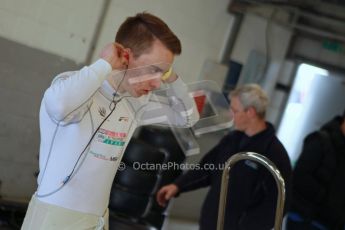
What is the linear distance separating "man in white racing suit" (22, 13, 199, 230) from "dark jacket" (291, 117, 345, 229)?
52.0 inches

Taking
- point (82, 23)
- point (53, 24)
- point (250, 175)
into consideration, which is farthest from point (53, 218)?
point (82, 23)

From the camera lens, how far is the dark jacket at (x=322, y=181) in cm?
226

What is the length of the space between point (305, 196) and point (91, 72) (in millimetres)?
1588

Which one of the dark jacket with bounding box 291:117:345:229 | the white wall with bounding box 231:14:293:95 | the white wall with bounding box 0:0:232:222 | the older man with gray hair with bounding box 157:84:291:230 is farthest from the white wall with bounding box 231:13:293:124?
the older man with gray hair with bounding box 157:84:291:230

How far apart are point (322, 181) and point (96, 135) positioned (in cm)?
147

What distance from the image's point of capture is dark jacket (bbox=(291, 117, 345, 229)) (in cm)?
226

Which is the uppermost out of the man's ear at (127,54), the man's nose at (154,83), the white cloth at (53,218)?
the man's ear at (127,54)

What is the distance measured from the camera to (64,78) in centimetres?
105

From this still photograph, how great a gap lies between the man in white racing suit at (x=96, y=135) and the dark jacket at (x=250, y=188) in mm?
948

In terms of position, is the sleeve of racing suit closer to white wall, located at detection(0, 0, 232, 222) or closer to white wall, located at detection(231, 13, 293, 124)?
white wall, located at detection(0, 0, 232, 222)

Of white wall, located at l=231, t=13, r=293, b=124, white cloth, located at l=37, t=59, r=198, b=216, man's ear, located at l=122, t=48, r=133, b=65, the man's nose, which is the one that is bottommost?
white cloth, located at l=37, t=59, r=198, b=216

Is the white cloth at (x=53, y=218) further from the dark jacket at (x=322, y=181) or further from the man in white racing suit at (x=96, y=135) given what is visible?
the dark jacket at (x=322, y=181)

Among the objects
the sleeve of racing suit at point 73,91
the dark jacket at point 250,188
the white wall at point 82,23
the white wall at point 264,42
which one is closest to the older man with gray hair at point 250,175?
the dark jacket at point 250,188

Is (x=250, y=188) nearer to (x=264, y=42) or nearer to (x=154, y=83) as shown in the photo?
(x=154, y=83)
